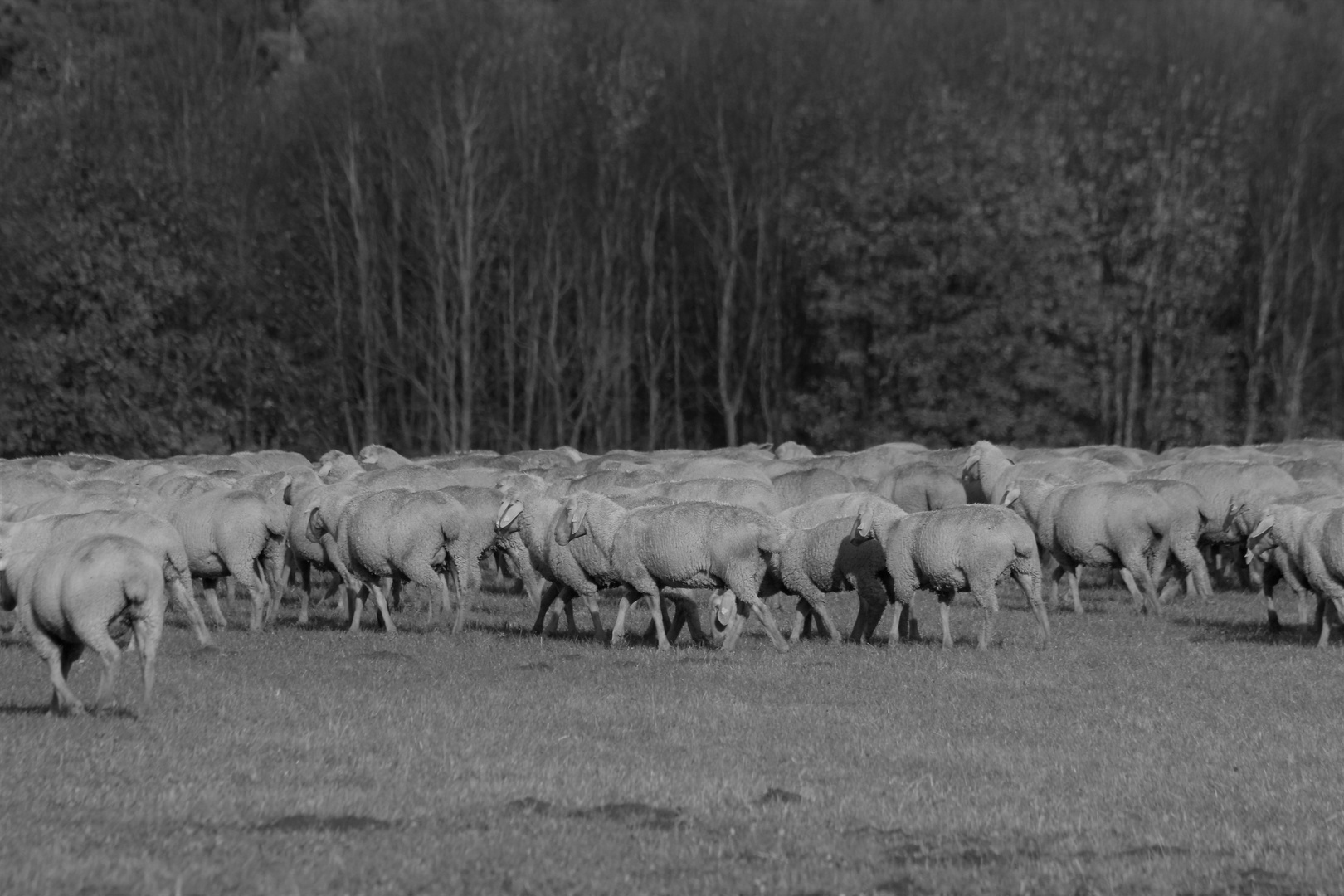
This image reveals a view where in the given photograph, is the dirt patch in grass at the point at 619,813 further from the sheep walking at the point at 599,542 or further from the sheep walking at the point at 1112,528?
the sheep walking at the point at 1112,528

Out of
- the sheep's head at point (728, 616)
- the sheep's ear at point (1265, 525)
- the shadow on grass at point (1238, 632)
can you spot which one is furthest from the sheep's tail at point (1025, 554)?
the sheep's head at point (728, 616)

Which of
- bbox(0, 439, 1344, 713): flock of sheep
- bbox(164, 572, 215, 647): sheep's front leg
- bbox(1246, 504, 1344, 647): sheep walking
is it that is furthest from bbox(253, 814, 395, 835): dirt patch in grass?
bbox(1246, 504, 1344, 647): sheep walking

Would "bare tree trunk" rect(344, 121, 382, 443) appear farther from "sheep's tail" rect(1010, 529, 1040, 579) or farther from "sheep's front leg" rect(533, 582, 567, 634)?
"sheep's tail" rect(1010, 529, 1040, 579)

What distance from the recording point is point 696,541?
1967 cm

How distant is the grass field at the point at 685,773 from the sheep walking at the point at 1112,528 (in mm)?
3775

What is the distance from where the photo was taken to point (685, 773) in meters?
13.1

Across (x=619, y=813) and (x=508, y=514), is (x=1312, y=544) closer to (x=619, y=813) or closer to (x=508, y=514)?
(x=508, y=514)

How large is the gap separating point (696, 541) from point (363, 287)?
140 feet

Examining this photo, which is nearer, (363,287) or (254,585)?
(254,585)

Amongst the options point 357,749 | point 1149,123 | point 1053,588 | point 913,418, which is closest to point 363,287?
point 913,418

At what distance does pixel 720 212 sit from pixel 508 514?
1636 inches

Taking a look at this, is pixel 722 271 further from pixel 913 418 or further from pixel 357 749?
pixel 357 749

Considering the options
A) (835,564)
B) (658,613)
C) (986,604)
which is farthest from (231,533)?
(986,604)

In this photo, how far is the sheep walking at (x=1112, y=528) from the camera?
2319cm
